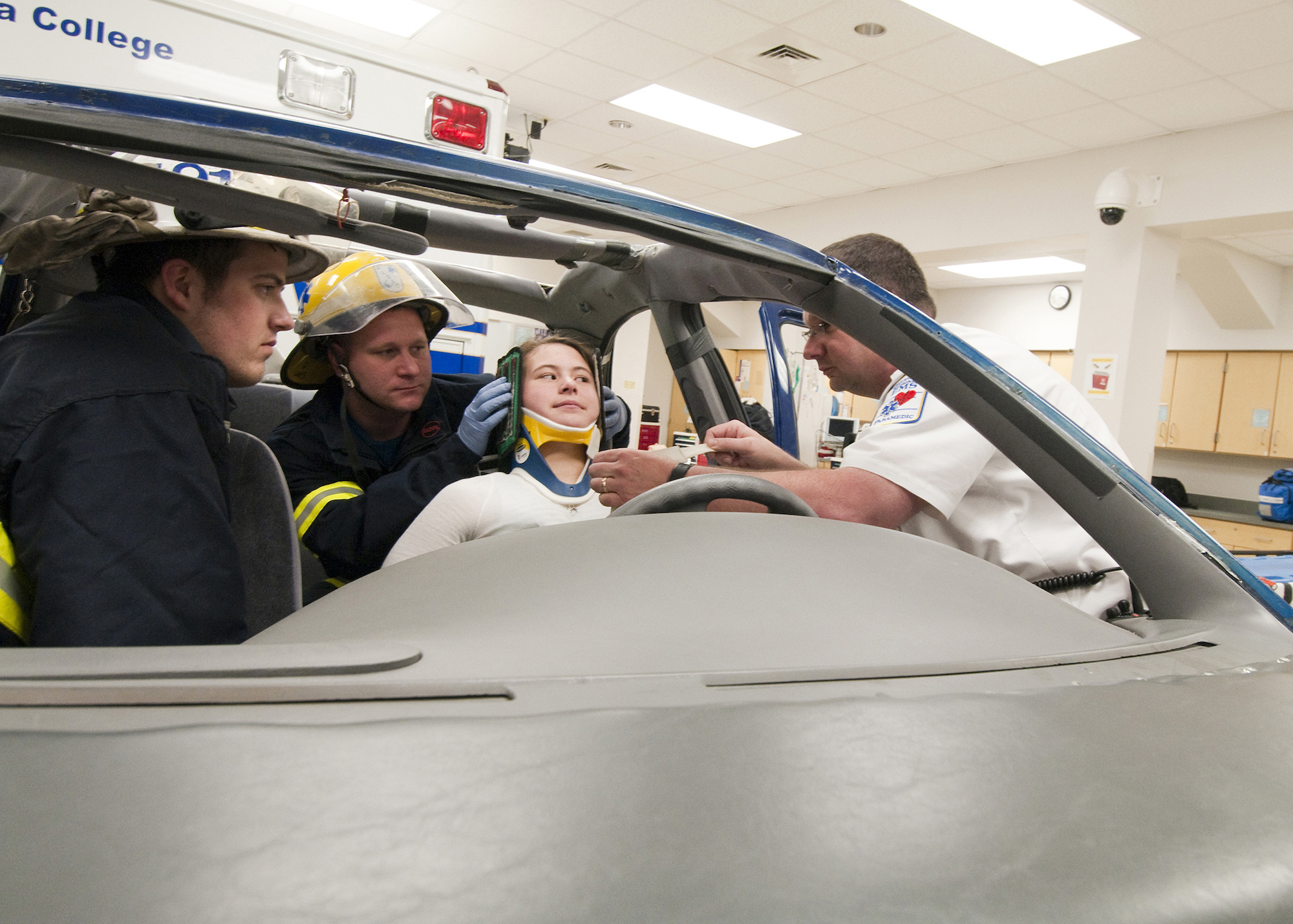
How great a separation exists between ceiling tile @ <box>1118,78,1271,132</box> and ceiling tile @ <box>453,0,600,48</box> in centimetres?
423

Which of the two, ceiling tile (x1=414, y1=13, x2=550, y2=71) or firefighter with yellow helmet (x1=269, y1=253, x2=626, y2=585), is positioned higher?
ceiling tile (x1=414, y1=13, x2=550, y2=71)

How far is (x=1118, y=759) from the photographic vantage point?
0.65m

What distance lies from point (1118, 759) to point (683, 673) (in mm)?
336

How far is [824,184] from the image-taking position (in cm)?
973

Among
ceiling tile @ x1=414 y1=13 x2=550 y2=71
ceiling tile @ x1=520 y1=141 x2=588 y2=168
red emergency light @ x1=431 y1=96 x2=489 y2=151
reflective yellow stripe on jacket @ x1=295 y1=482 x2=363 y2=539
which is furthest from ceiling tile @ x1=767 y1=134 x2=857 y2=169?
reflective yellow stripe on jacket @ x1=295 y1=482 x2=363 y2=539

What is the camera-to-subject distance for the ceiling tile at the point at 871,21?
5496mm

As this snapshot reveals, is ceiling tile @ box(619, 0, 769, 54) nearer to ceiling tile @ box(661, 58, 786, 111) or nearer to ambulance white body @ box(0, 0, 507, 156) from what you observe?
ceiling tile @ box(661, 58, 786, 111)

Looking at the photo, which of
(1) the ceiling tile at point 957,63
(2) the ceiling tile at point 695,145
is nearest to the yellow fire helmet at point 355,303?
(1) the ceiling tile at point 957,63

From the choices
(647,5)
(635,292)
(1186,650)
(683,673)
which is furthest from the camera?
(647,5)

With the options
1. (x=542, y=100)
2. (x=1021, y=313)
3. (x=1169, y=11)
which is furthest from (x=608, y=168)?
(x=1021, y=313)

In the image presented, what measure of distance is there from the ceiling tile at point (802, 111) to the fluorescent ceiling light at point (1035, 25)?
5.38 ft

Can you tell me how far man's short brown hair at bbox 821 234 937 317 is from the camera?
7.18ft

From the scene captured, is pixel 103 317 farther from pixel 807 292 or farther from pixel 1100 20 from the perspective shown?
pixel 1100 20

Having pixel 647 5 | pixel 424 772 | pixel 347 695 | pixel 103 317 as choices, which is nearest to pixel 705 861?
pixel 424 772
